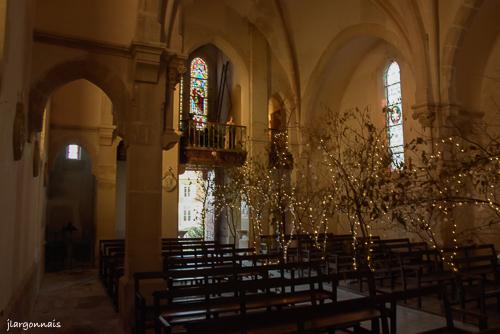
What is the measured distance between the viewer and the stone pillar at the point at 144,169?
20.8 ft

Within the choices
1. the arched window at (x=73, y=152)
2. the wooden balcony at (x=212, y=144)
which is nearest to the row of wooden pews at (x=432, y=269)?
the wooden balcony at (x=212, y=144)

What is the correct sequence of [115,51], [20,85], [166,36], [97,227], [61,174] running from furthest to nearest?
[61,174]
[97,227]
[166,36]
[115,51]
[20,85]

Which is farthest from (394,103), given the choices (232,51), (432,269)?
(432,269)

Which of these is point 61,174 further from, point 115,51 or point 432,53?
point 432,53

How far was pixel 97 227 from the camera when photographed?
12.5 m

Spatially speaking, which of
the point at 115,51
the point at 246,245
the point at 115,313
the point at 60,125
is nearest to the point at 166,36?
the point at 115,51

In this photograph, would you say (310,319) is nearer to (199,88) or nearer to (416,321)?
(416,321)

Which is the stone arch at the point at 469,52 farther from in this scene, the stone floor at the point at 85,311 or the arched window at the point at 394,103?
the stone floor at the point at 85,311

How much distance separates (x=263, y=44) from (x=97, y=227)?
9.21 metres

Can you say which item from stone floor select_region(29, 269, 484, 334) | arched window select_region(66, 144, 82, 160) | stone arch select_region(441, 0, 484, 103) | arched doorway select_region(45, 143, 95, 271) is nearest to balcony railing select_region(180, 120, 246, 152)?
arched doorway select_region(45, 143, 95, 271)

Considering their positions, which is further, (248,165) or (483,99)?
(248,165)

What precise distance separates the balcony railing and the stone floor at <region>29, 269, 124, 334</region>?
5.86 m

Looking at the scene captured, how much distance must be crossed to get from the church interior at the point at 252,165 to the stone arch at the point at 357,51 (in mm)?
75

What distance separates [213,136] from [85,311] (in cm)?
850
